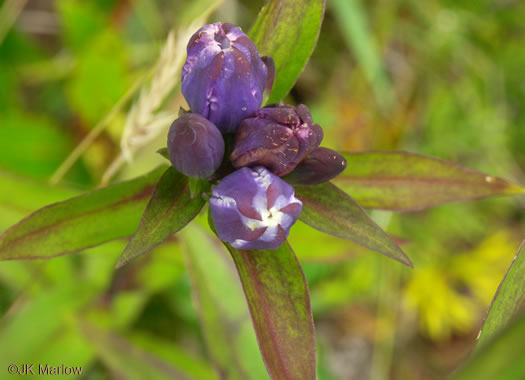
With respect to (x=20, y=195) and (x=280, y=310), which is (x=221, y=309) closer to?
(x=280, y=310)

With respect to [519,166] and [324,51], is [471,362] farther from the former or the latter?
[519,166]

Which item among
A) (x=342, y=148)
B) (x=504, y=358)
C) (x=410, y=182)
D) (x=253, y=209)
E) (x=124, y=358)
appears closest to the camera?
(x=504, y=358)

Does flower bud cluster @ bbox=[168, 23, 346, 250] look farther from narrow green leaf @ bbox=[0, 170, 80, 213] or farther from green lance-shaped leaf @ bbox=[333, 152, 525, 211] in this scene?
narrow green leaf @ bbox=[0, 170, 80, 213]

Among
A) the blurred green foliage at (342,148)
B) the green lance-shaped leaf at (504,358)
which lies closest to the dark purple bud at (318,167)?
the green lance-shaped leaf at (504,358)

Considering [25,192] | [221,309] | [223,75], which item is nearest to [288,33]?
[223,75]

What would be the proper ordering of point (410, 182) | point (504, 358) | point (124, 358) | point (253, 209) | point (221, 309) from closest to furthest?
point (504, 358)
point (253, 209)
point (410, 182)
point (221, 309)
point (124, 358)

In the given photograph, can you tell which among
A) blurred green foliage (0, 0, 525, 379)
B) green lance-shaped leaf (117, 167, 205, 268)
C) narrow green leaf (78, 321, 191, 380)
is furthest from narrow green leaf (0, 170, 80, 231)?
green lance-shaped leaf (117, 167, 205, 268)
